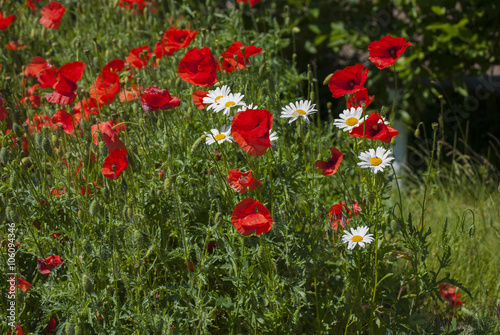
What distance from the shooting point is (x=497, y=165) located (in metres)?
4.61

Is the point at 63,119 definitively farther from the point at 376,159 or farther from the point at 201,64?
the point at 376,159

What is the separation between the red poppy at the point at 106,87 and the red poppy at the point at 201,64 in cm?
47

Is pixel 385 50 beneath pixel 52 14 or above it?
above

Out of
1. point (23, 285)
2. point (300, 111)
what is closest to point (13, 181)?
point (23, 285)

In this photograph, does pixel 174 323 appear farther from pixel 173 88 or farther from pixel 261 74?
pixel 173 88

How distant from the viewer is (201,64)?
2062 millimetres

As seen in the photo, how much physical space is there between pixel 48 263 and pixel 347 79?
1.29m

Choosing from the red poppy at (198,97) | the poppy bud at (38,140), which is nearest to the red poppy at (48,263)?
the poppy bud at (38,140)

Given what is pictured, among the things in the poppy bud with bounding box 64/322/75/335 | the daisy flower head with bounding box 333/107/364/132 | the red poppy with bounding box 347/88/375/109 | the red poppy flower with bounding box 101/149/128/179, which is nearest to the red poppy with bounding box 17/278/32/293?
the poppy bud with bounding box 64/322/75/335

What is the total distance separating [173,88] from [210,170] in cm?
76

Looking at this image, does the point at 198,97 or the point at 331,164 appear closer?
the point at 331,164

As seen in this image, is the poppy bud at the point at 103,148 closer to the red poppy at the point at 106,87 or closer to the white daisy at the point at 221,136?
the white daisy at the point at 221,136

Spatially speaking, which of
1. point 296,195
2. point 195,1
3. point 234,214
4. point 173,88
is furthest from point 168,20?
point 234,214

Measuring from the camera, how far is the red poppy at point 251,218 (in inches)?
65.5
